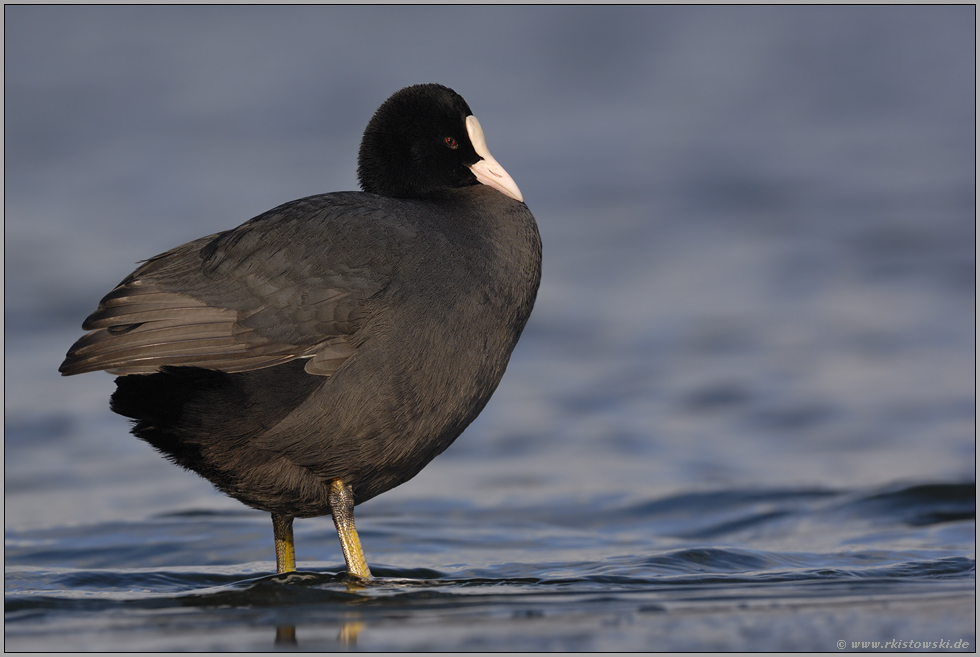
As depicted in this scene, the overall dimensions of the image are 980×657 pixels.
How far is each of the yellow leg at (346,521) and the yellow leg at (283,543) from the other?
32 centimetres

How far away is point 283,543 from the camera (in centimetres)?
434

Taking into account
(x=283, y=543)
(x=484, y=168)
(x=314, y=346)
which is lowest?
(x=283, y=543)

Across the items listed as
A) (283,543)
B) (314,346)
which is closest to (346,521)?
(283,543)

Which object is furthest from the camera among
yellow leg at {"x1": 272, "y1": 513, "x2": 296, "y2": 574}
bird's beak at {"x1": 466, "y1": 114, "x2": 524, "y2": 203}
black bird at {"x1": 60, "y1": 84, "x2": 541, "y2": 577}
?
bird's beak at {"x1": 466, "y1": 114, "x2": 524, "y2": 203}

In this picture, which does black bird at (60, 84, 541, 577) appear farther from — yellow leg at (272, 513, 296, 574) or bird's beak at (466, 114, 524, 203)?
bird's beak at (466, 114, 524, 203)

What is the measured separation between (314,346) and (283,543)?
0.89 m

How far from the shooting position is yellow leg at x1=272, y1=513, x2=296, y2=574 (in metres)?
4.32

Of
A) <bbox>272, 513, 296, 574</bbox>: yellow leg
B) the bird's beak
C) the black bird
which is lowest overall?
<bbox>272, 513, 296, 574</bbox>: yellow leg

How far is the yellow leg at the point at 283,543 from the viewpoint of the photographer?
4320mm

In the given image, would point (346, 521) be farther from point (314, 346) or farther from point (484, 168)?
point (484, 168)

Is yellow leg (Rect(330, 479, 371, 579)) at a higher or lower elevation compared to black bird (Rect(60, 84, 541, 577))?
lower

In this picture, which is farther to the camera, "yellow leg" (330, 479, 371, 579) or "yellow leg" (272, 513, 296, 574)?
"yellow leg" (272, 513, 296, 574)

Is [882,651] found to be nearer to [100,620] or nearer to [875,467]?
[100,620]

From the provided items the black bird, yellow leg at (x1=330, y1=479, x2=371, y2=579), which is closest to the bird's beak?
the black bird
